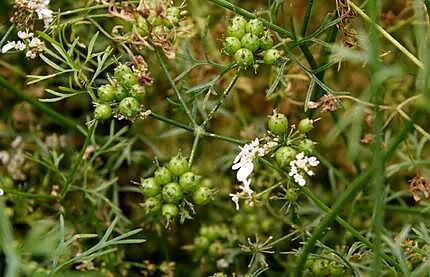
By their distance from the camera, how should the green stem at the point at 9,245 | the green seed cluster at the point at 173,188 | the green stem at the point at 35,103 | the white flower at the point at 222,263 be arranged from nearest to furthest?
the green stem at the point at 9,245 → the green seed cluster at the point at 173,188 → the green stem at the point at 35,103 → the white flower at the point at 222,263

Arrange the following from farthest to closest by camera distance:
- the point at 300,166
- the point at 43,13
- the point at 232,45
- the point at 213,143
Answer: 1. the point at 213,143
2. the point at 43,13
3. the point at 232,45
4. the point at 300,166

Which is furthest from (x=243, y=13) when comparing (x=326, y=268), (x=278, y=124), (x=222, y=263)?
(x=222, y=263)

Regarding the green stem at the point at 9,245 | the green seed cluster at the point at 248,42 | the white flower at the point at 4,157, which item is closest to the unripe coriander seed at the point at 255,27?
the green seed cluster at the point at 248,42

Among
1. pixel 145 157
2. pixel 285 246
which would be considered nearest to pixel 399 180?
pixel 285 246

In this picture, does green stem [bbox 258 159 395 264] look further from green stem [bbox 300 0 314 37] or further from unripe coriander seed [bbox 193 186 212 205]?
green stem [bbox 300 0 314 37]

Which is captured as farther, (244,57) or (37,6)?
(37,6)

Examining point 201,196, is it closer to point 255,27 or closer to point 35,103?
point 255,27

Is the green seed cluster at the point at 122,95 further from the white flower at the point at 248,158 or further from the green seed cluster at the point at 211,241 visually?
the green seed cluster at the point at 211,241
